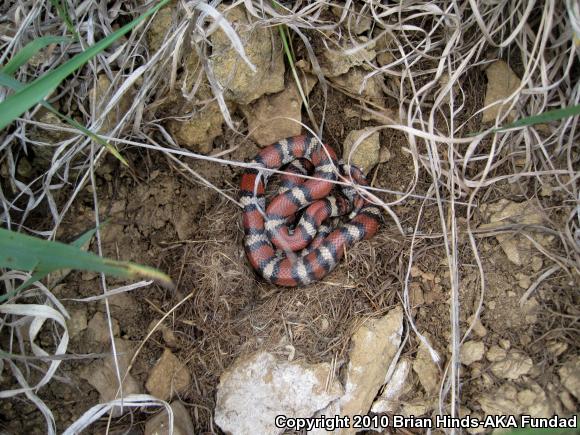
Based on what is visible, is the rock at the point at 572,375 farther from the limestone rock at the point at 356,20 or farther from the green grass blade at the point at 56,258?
the limestone rock at the point at 356,20

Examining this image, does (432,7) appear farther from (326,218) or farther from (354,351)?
(354,351)

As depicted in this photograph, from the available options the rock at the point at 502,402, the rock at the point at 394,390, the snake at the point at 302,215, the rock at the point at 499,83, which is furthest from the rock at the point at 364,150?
the rock at the point at 502,402

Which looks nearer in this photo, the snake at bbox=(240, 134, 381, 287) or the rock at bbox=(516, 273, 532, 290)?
the rock at bbox=(516, 273, 532, 290)

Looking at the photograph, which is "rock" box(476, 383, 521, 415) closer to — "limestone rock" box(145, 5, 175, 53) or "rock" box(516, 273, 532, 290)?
Result: "rock" box(516, 273, 532, 290)

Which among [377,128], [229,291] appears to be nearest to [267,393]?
[229,291]

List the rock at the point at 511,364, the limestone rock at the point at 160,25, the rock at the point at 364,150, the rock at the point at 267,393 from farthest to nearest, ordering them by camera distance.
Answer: the rock at the point at 364,150
the limestone rock at the point at 160,25
the rock at the point at 267,393
the rock at the point at 511,364

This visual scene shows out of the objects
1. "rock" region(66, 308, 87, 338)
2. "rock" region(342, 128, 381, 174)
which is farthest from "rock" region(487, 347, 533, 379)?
"rock" region(66, 308, 87, 338)

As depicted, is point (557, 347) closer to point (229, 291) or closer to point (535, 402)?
point (535, 402)

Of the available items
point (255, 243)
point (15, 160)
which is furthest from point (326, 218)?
point (15, 160)

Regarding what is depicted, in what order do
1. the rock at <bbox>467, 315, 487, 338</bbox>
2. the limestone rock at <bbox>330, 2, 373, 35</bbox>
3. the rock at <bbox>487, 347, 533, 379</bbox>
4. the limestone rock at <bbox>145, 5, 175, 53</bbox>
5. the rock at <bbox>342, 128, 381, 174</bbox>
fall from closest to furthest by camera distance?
the rock at <bbox>487, 347, 533, 379</bbox> → the rock at <bbox>467, 315, 487, 338</bbox> → the limestone rock at <bbox>145, 5, 175, 53</bbox> → the limestone rock at <bbox>330, 2, 373, 35</bbox> → the rock at <bbox>342, 128, 381, 174</bbox>
